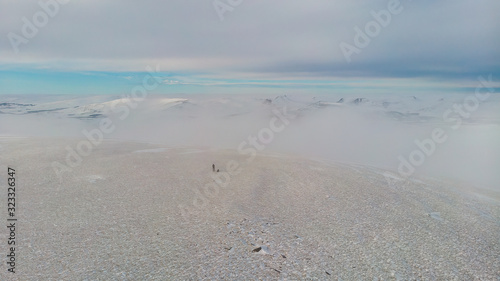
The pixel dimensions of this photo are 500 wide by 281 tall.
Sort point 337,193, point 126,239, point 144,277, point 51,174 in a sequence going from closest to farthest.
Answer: point 144,277
point 126,239
point 337,193
point 51,174

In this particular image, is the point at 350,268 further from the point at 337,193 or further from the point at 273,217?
the point at 337,193

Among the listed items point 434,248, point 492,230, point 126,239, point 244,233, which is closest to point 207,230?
point 244,233

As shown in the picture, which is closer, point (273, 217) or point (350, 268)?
point (350, 268)

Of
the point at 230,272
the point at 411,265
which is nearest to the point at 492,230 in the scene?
the point at 411,265

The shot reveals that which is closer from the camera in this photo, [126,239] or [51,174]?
[126,239]

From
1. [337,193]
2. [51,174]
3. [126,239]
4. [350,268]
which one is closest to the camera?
[350,268]

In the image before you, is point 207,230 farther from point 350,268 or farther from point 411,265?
point 411,265
